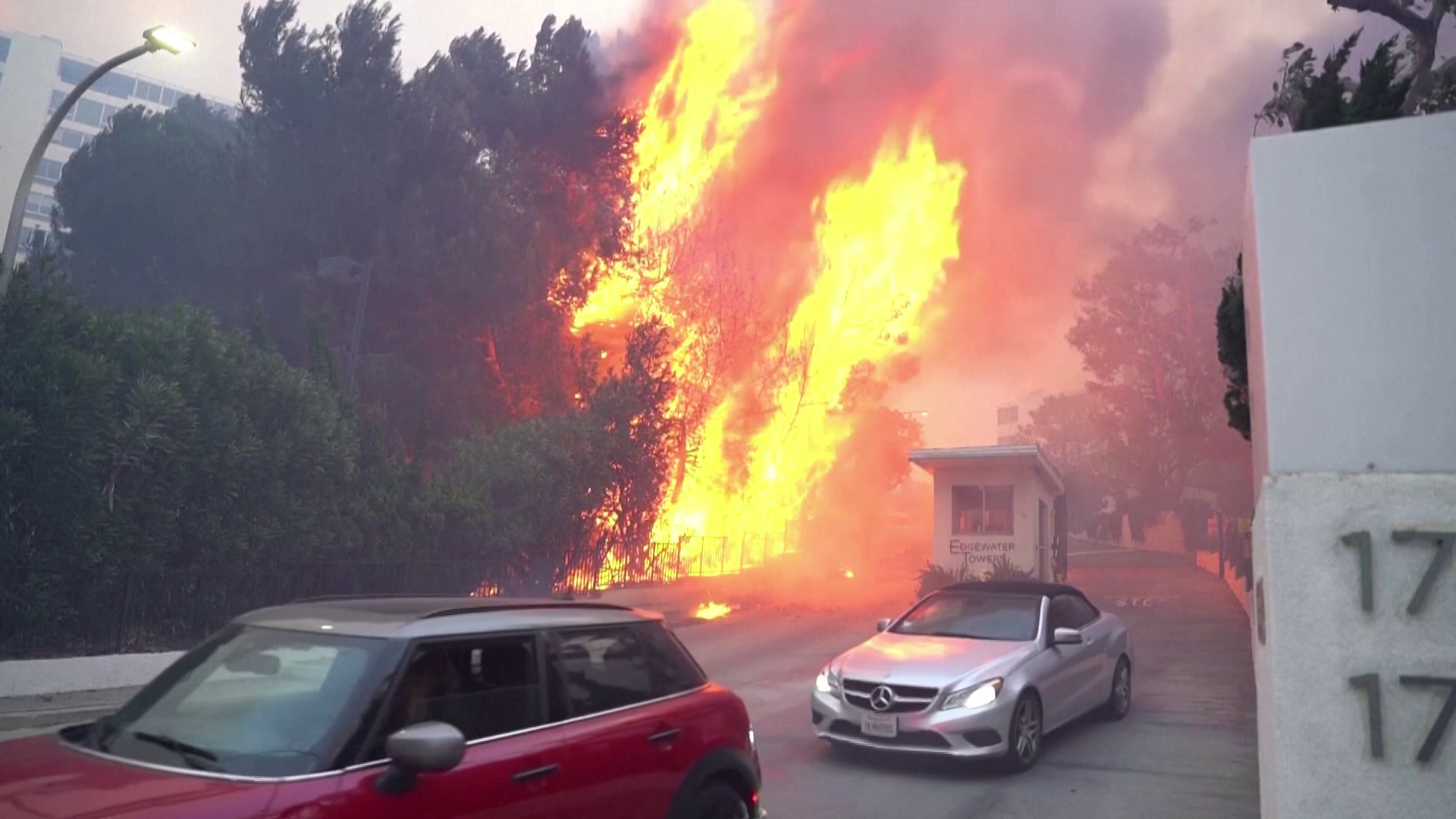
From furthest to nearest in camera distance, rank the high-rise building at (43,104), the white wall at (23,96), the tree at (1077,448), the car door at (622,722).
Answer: the tree at (1077,448), the high-rise building at (43,104), the white wall at (23,96), the car door at (622,722)

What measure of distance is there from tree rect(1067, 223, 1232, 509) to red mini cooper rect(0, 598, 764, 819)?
1812 inches

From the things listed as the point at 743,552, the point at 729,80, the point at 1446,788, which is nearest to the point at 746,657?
the point at 1446,788

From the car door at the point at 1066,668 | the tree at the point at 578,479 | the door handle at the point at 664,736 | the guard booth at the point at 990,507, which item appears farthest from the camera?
the guard booth at the point at 990,507

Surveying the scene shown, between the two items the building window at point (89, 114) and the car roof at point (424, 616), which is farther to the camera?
the building window at point (89, 114)

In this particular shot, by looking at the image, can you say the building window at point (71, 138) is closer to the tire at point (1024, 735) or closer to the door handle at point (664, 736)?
the tire at point (1024, 735)

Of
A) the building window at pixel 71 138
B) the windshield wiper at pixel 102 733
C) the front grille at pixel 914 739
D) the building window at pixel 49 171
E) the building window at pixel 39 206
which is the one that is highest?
the building window at pixel 71 138

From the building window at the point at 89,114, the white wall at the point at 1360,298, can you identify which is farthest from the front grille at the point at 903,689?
the building window at the point at 89,114

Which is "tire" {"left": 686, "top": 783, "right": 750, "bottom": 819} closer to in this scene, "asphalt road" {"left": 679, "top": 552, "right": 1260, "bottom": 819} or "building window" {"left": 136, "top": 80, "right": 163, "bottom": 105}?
"asphalt road" {"left": 679, "top": 552, "right": 1260, "bottom": 819}

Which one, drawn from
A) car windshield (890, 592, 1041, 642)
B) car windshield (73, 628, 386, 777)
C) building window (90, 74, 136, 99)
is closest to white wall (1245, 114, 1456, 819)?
car windshield (890, 592, 1041, 642)

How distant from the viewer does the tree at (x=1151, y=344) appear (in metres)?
47.7

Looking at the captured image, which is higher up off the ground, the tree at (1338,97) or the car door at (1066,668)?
the tree at (1338,97)

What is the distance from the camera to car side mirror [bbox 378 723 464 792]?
357 cm

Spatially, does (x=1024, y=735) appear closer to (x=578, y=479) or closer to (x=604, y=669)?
(x=604, y=669)

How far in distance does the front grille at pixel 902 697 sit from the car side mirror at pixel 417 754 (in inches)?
216
